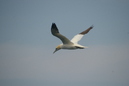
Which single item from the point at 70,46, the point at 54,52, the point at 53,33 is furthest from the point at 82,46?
the point at 54,52

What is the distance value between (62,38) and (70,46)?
5.90 feet

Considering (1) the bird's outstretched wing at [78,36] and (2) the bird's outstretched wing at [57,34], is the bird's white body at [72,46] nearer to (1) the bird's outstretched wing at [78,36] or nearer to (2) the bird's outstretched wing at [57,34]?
(2) the bird's outstretched wing at [57,34]

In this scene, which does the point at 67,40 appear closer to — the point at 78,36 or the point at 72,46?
the point at 72,46

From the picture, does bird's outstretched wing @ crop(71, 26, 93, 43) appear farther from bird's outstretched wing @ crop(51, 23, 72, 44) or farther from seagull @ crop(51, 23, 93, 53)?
bird's outstretched wing @ crop(51, 23, 72, 44)

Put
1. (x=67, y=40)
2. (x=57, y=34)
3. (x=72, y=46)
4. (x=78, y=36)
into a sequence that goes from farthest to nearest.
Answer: (x=78, y=36) → (x=72, y=46) → (x=67, y=40) → (x=57, y=34)

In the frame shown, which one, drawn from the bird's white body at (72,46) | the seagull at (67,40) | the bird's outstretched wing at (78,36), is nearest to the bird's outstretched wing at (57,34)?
the seagull at (67,40)

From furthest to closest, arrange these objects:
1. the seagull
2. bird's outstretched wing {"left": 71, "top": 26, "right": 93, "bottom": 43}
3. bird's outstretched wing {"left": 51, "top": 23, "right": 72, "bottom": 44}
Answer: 1. bird's outstretched wing {"left": 71, "top": 26, "right": 93, "bottom": 43}
2. the seagull
3. bird's outstretched wing {"left": 51, "top": 23, "right": 72, "bottom": 44}

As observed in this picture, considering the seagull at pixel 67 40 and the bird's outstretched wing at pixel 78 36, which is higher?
the bird's outstretched wing at pixel 78 36

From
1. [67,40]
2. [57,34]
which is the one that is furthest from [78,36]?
[57,34]

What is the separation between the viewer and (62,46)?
3847 cm

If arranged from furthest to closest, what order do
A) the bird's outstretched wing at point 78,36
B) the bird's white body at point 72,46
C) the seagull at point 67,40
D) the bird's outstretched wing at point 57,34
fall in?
the bird's outstretched wing at point 78,36, the bird's white body at point 72,46, the seagull at point 67,40, the bird's outstretched wing at point 57,34

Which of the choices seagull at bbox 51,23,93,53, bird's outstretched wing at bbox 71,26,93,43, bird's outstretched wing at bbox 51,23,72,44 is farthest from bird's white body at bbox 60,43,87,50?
bird's outstretched wing at bbox 71,26,93,43

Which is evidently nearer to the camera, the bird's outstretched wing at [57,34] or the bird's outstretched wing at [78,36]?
the bird's outstretched wing at [57,34]

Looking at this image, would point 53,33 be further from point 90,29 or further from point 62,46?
point 90,29
